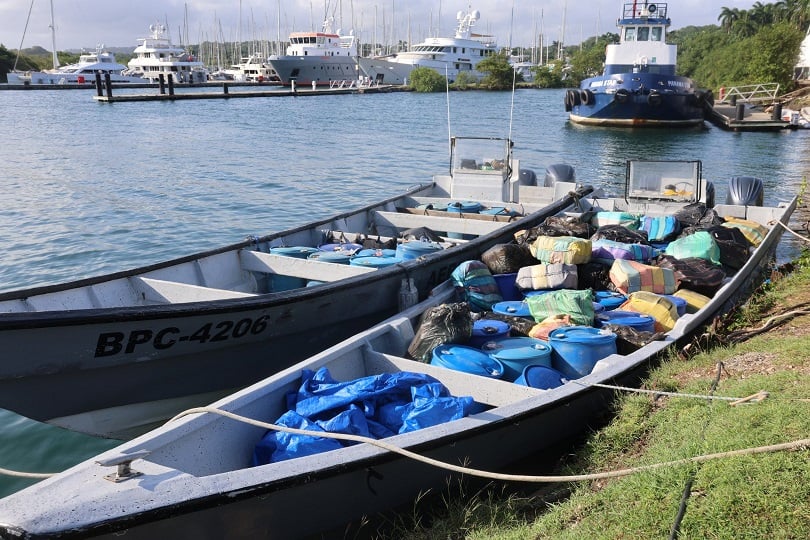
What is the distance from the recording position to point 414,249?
29.6 ft

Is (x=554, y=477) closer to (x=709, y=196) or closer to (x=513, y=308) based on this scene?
(x=513, y=308)

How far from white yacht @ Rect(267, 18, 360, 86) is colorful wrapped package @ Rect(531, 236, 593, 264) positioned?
81395 millimetres

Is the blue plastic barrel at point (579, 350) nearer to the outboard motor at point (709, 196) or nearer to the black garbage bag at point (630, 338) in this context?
the black garbage bag at point (630, 338)

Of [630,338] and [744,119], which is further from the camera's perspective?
[744,119]

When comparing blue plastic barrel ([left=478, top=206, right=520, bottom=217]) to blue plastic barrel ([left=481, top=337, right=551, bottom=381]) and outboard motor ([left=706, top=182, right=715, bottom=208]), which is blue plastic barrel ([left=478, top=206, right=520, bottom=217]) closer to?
outboard motor ([left=706, top=182, right=715, bottom=208])

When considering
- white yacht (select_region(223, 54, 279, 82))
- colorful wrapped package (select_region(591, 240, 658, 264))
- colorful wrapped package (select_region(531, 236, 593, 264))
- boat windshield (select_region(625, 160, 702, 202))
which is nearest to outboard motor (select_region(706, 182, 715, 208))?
boat windshield (select_region(625, 160, 702, 202))

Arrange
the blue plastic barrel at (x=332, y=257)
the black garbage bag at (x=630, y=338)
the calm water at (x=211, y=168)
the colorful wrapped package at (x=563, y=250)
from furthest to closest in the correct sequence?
the calm water at (x=211, y=168)
the blue plastic barrel at (x=332, y=257)
the colorful wrapped package at (x=563, y=250)
the black garbage bag at (x=630, y=338)

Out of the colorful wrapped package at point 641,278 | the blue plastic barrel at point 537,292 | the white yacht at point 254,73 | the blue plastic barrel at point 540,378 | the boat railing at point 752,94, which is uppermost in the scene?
the white yacht at point 254,73

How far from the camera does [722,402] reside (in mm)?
5039

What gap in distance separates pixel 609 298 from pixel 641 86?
35362mm

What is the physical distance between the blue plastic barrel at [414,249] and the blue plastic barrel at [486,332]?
2.15 meters

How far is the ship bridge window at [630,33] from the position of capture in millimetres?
42344

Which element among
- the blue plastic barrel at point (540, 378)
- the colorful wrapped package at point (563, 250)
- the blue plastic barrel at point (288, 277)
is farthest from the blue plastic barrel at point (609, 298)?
the blue plastic barrel at point (288, 277)

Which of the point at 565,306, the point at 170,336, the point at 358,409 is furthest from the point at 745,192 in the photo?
the point at 170,336
